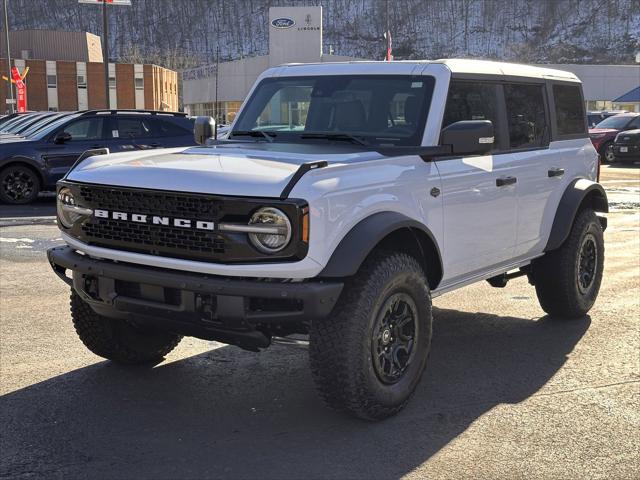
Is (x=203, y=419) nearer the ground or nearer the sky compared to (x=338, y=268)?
nearer the ground

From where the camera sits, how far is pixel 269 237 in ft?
12.5

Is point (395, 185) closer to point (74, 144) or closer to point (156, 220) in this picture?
point (156, 220)

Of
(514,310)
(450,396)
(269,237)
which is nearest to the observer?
(269,237)

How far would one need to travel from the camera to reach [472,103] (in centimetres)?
534

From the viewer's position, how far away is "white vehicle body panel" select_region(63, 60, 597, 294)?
3822 mm

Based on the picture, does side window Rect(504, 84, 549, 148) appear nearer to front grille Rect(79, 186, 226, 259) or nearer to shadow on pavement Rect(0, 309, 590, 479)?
shadow on pavement Rect(0, 309, 590, 479)

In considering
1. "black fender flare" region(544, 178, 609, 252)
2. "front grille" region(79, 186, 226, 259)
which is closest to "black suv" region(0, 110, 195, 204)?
"black fender flare" region(544, 178, 609, 252)

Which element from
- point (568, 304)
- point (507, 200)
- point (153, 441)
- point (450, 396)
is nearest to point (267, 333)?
point (153, 441)

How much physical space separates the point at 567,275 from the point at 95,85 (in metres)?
92.5

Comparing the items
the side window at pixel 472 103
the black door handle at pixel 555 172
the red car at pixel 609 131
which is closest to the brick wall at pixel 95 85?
the red car at pixel 609 131

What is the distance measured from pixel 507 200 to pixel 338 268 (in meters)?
2.03

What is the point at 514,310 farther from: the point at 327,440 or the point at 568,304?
the point at 327,440

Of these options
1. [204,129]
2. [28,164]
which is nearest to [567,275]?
[204,129]

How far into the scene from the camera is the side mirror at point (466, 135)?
4.65 metres
